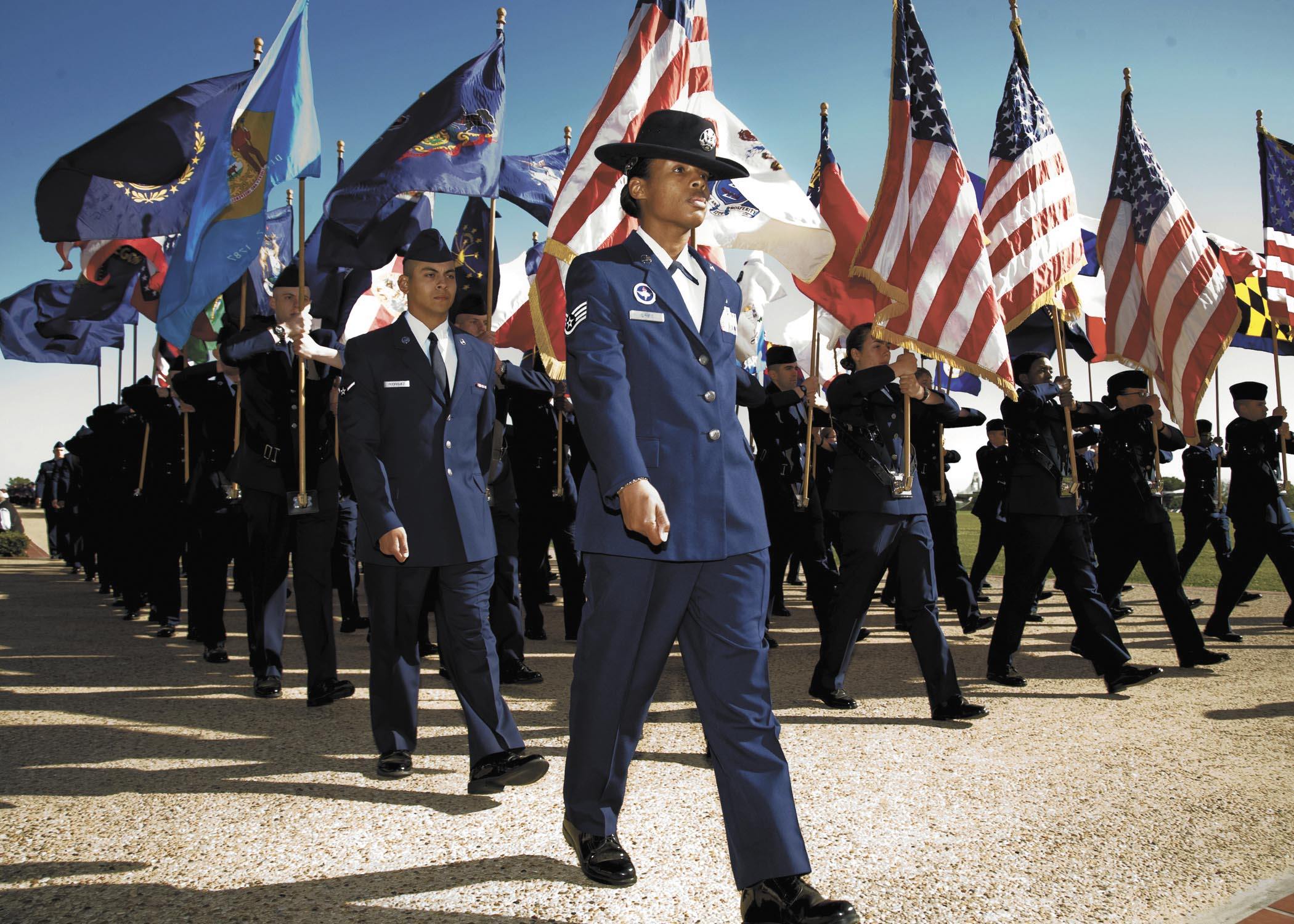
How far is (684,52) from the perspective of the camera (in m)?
6.25

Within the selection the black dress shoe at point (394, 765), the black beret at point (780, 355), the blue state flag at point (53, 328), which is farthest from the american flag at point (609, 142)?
the blue state flag at point (53, 328)

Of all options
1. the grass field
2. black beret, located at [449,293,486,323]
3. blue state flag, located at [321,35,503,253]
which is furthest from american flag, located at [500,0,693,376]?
the grass field

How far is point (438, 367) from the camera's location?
4.31m

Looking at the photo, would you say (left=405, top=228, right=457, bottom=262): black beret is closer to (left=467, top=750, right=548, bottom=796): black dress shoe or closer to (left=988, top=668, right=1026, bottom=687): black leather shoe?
(left=467, top=750, right=548, bottom=796): black dress shoe

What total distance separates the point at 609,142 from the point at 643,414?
3578mm

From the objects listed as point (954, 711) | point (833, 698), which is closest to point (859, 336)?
point (833, 698)

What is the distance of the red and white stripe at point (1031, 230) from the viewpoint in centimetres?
696

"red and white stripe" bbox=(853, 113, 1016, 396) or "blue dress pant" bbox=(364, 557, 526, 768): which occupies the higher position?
"red and white stripe" bbox=(853, 113, 1016, 396)

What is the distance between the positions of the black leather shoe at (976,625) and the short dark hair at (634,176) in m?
6.59

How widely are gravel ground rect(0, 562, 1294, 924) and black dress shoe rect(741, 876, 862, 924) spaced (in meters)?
0.23

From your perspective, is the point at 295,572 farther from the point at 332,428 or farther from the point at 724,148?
the point at 724,148

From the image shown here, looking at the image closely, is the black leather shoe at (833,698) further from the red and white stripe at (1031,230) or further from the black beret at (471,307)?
the black beret at (471,307)

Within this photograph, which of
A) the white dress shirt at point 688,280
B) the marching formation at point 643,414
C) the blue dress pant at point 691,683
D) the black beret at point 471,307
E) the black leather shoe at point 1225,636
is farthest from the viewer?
the black leather shoe at point 1225,636

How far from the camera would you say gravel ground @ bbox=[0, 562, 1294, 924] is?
9.48 feet
